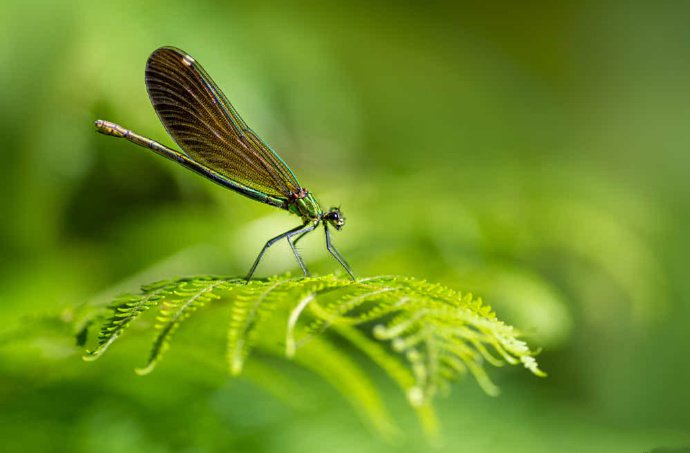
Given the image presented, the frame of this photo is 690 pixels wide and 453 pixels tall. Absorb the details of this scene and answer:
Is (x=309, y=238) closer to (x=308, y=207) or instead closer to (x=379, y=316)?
(x=308, y=207)

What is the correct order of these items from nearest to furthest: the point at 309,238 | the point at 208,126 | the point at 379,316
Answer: the point at 379,316
the point at 208,126
the point at 309,238

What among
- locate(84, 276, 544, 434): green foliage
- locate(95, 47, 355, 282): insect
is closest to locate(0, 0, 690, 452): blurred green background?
locate(84, 276, 544, 434): green foliage

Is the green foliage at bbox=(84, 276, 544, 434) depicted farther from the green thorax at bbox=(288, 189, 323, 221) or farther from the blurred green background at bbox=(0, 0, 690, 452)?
the green thorax at bbox=(288, 189, 323, 221)

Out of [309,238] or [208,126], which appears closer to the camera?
[208,126]

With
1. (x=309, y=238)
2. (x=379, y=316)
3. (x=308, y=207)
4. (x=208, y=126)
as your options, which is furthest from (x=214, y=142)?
(x=379, y=316)

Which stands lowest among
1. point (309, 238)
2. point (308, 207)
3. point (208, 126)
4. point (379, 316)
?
point (379, 316)

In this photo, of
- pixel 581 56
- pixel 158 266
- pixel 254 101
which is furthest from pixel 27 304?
pixel 581 56
